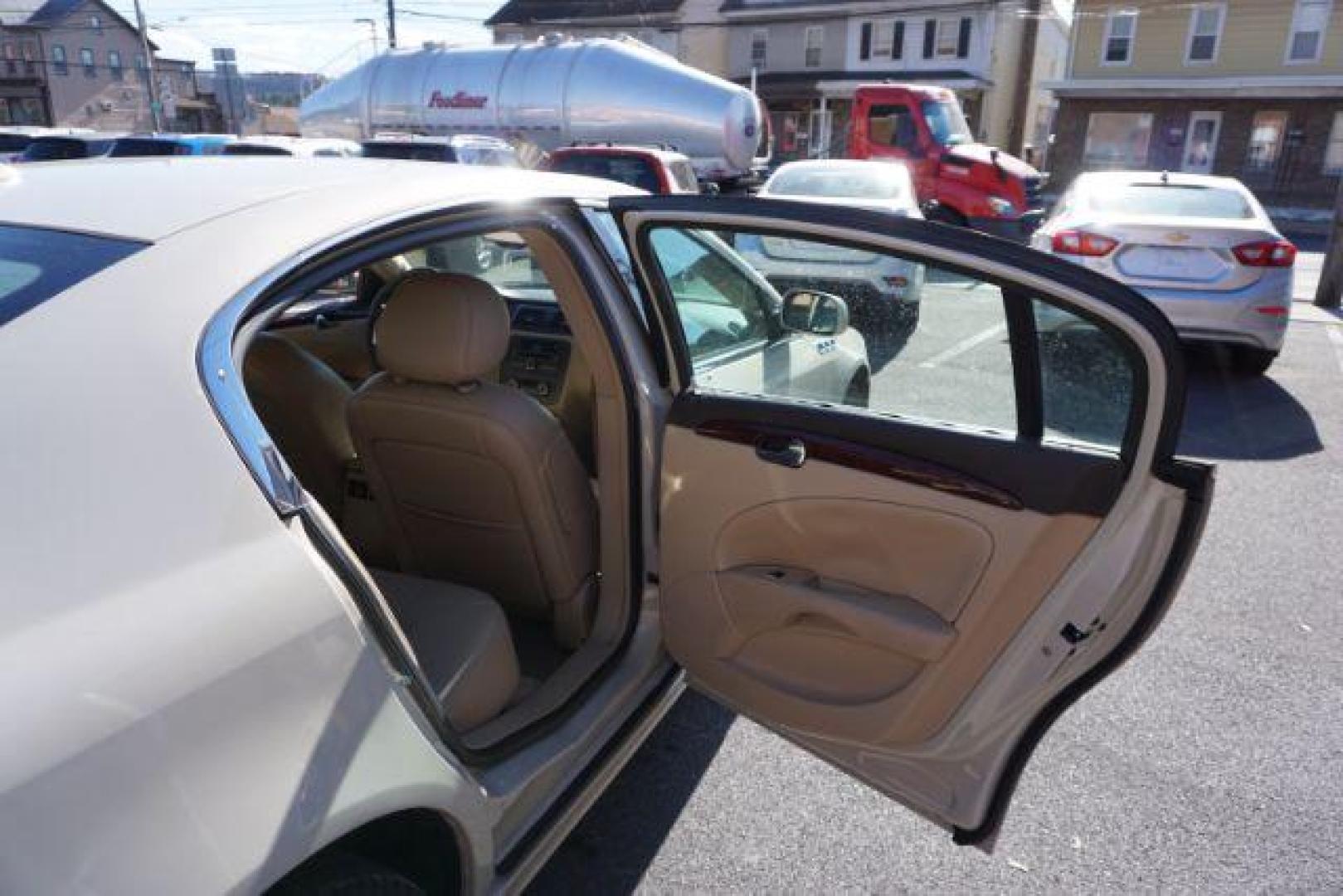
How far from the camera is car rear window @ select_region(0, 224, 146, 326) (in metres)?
1.26

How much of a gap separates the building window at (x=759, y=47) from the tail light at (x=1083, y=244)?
2957 centimetres

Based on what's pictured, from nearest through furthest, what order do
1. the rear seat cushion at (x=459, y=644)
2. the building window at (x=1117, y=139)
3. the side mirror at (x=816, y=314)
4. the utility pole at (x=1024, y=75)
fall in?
1. the rear seat cushion at (x=459, y=644)
2. the side mirror at (x=816, y=314)
3. the building window at (x=1117, y=139)
4. the utility pole at (x=1024, y=75)

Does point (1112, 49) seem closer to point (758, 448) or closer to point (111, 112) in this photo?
point (758, 448)

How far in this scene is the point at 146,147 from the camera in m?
13.7

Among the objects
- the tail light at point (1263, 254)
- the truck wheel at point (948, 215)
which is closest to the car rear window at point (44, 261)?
the tail light at point (1263, 254)

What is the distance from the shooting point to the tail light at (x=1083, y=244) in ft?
22.7

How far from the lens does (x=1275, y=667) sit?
11.0 feet

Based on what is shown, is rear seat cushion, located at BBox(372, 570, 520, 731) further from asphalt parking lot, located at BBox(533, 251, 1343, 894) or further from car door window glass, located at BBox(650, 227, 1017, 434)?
car door window glass, located at BBox(650, 227, 1017, 434)

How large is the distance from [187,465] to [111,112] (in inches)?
2339

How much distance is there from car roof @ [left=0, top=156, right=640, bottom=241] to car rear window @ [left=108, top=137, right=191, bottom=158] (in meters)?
12.5

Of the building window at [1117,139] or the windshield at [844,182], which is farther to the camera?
the building window at [1117,139]

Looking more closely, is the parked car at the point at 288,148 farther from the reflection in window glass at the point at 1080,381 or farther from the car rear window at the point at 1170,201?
the reflection in window glass at the point at 1080,381

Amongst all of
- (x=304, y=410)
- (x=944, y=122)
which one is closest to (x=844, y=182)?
(x=944, y=122)

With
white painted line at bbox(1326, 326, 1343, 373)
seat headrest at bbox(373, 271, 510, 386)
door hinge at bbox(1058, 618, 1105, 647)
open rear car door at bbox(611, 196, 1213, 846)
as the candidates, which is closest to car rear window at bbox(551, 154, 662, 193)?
white painted line at bbox(1326, 326, 1343, 373)
